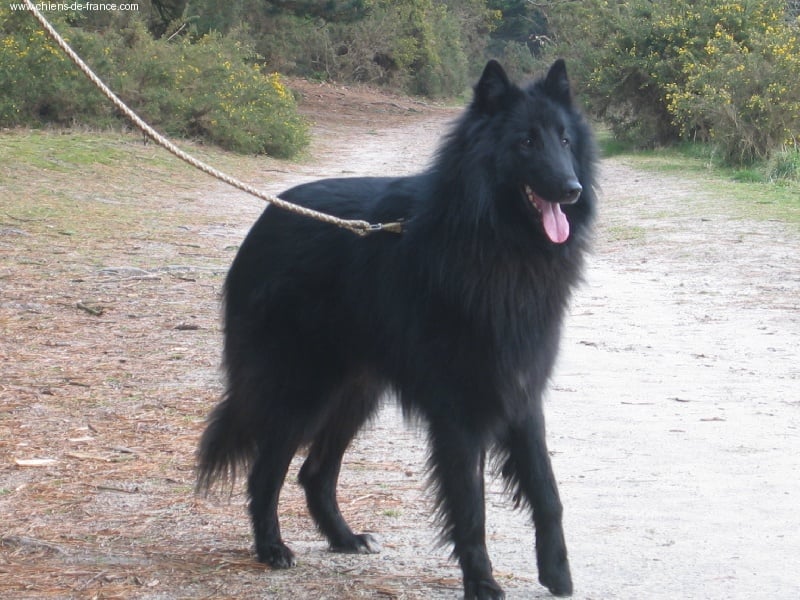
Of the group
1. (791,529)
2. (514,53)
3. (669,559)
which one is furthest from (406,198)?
(514,53)

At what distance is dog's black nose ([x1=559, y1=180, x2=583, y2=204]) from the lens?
354 centimetres

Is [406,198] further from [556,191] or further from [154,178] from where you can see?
[154,178]

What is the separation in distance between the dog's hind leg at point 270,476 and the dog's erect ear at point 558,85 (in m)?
1.62

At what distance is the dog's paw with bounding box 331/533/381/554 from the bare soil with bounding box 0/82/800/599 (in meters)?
0.06

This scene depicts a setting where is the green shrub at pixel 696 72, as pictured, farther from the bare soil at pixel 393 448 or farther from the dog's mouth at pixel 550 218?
the dog's mouth at pixel 550 218

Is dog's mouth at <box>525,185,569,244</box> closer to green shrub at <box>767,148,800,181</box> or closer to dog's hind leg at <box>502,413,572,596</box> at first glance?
dog's hind leg at <box>502,413,572,596</box>

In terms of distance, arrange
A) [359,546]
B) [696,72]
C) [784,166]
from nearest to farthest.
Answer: [359,546] → [784,166] → [696,72]

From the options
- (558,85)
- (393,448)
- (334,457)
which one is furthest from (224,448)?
(558,85)

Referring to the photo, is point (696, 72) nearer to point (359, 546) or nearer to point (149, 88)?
point (149, 88)

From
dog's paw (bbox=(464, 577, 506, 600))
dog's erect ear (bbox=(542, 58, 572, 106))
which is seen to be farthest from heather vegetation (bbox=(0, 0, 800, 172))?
dog's paw (bbox=(464, 577, 506, 600))

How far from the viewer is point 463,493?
359cm

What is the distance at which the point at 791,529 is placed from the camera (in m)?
4.01

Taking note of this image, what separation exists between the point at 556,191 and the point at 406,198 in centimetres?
65

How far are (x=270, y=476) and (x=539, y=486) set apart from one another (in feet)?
3.49
